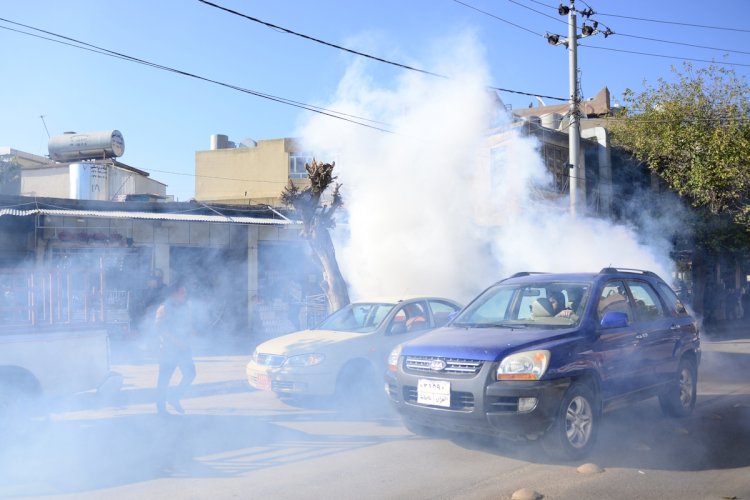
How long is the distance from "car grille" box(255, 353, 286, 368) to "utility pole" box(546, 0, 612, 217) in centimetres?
875

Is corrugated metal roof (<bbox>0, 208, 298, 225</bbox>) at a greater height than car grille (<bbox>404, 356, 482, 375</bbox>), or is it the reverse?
corrugated metal roof (<bbox>0, 208, 298, 225</bbox>)

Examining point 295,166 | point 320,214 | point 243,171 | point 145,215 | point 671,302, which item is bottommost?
point 671,302

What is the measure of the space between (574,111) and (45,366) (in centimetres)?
1239

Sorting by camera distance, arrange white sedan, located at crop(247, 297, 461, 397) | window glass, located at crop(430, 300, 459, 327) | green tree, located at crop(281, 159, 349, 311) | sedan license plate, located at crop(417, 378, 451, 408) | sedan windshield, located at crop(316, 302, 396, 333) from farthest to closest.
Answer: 1. green tree, located at crop(281, 159, 349, 311)
2. window glass, located at crop(430, 300, 459, 327)
3. sedan windshield, located at crop(316, 302, 396, 333)
4. white sedan, located at crop(247, 297, 461, 397)
5. sedan license plate, located at crop(417, 378, 451, 408)

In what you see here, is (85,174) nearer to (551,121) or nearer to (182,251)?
(182,251)

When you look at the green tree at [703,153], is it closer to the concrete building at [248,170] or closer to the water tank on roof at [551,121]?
the water tank on roof at [551,121]

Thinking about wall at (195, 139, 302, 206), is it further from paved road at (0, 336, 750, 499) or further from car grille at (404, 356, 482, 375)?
car grille at (404, 356, 482, 375)

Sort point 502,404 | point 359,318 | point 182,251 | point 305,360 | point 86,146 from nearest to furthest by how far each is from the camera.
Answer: point 502,404
point 305,360
point 359,318
point 182,251
point 86,146

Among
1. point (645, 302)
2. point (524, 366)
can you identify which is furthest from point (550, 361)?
point (645, 302)

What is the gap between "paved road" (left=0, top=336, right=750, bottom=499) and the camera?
4859 mm

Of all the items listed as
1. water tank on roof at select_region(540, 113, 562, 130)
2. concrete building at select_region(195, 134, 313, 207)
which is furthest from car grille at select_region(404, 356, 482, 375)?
concrete building at select_region(195, 134, 313, 207)

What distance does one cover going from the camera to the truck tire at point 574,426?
17.4ft

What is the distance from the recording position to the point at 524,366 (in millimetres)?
5305

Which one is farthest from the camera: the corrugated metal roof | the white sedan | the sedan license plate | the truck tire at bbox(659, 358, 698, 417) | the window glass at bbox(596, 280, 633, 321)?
the corrugated metal roof
